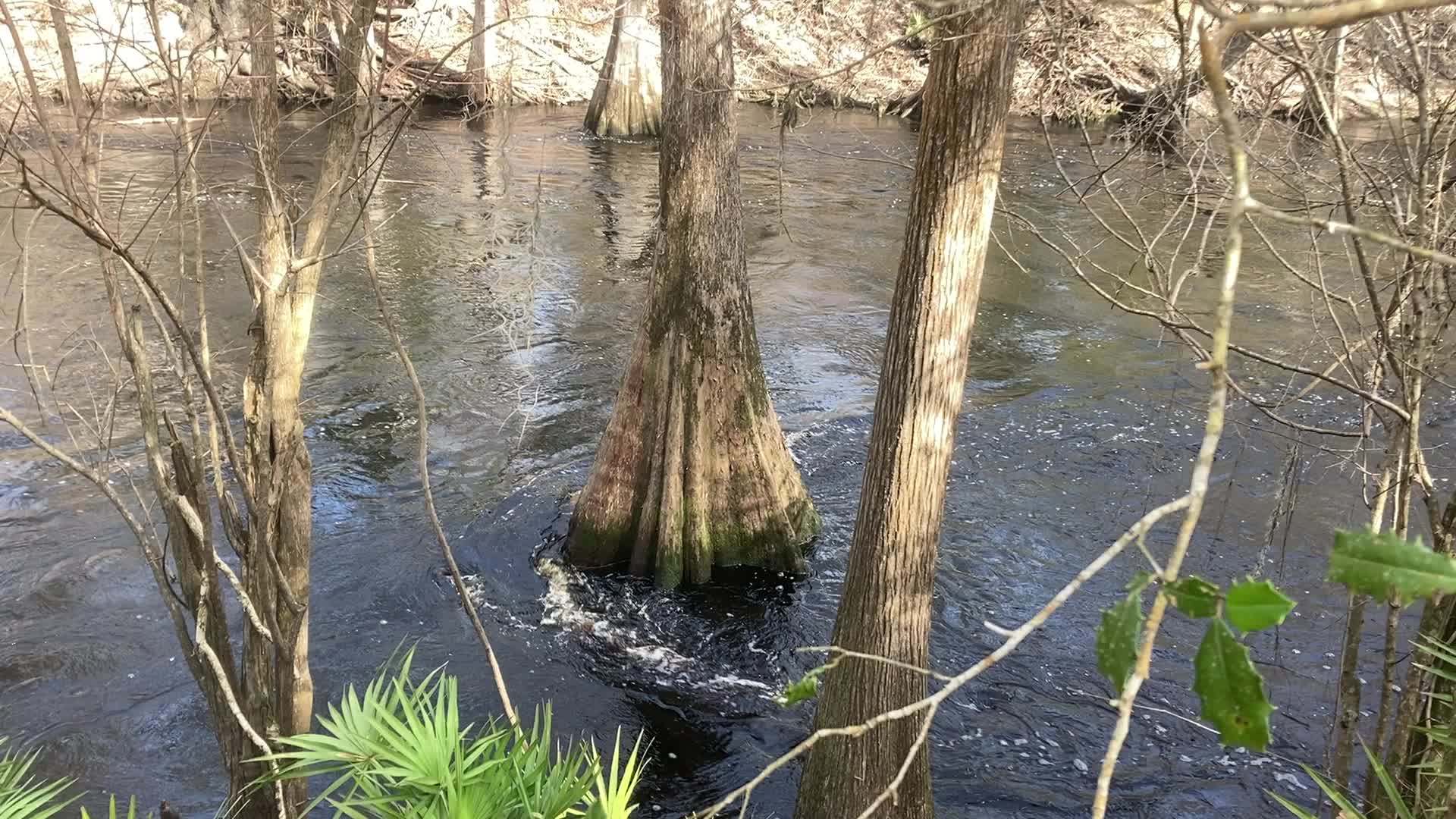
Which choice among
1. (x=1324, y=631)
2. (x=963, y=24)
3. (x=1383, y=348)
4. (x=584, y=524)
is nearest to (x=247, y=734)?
(x=584, y=524)

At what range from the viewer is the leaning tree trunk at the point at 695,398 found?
6.68m

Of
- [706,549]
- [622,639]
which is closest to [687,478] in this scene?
[706,549]

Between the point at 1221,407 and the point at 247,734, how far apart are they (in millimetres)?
4116

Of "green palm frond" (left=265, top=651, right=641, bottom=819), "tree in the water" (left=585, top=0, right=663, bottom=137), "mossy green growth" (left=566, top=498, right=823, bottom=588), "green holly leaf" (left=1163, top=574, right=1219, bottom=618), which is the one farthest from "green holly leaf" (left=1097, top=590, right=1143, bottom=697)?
"tree in the water" (left=585, top=0, right=663, bottom=137)

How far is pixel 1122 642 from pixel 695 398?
5.79 meters

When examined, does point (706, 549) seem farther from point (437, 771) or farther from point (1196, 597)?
point (1196, 597)

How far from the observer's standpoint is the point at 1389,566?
4.21 feet

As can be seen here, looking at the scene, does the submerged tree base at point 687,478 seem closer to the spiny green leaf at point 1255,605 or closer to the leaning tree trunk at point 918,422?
the leaning tree trunk at point 918,422

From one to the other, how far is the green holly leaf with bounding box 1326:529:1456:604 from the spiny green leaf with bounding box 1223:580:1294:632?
15 cm

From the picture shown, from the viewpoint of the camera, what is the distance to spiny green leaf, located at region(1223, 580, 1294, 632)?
1.19 meters

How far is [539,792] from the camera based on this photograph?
3846mm

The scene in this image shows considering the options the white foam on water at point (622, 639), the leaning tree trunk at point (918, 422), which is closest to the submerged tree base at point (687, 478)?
the white foam on water at point (622, 639)

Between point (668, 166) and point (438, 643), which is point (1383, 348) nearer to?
point (668, 166)

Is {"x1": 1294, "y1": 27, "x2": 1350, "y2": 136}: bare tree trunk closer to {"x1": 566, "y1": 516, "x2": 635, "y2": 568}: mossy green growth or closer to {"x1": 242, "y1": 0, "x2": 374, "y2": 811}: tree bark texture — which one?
{"x1": 242, "y1": 0, "x2": 374, "y2": 811}: tree bark texture
